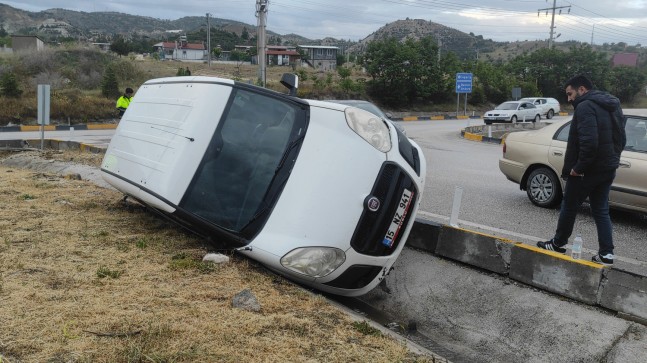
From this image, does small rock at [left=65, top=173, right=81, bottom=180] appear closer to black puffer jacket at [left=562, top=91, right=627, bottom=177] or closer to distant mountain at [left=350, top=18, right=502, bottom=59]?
black puffer jacket at [left=562, top=91, right=627, bottom=177]

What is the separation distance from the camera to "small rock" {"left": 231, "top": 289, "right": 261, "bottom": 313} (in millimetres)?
3895

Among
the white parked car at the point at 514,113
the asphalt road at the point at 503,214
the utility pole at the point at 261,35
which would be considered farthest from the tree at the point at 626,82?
the asphalt road at the point at 503,214

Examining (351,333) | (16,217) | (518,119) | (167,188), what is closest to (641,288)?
(351,333)

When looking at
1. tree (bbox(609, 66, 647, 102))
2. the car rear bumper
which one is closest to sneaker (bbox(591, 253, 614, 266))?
the car rear bumper

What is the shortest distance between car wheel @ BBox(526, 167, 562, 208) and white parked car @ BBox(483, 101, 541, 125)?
2431 centimetres

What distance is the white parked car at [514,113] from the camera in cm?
3120

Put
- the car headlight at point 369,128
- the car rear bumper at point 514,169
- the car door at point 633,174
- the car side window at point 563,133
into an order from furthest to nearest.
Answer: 1. the car rear bumper at point 514,169
2. the car side window at point 563,133
3. the car door at point 633,174
4. the car headlight at point 369,128

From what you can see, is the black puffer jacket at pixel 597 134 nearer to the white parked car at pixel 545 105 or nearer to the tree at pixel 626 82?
the white parked car at pixel 545 105

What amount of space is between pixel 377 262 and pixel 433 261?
160 cm

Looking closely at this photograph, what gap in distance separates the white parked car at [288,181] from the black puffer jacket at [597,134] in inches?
58.5

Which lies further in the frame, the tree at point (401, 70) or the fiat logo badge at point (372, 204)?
the tree at point (401, 70)

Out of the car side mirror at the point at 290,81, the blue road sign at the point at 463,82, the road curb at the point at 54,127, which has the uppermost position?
the blue road sign at the point at 463,82

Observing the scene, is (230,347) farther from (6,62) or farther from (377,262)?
(6,62)

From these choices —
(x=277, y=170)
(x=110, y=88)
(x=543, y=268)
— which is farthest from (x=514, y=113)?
(x=277, y=170)
